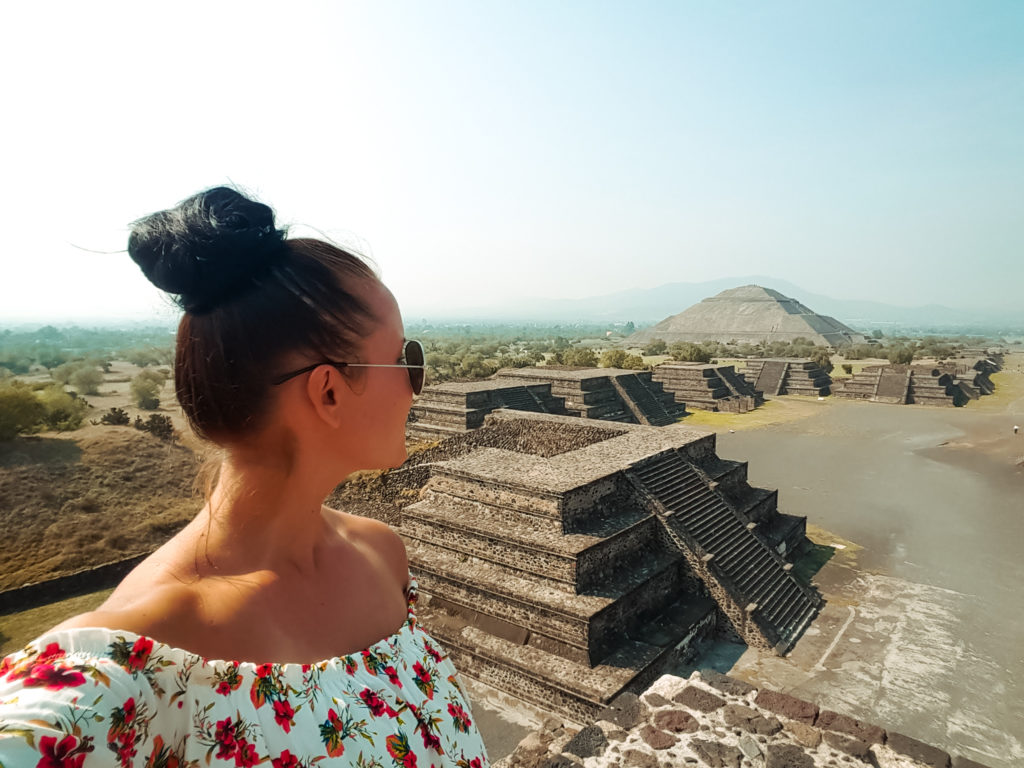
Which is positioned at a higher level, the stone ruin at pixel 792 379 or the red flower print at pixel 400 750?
the red flower print at pixel 400 750

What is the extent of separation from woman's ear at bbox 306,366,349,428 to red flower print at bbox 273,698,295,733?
60cm

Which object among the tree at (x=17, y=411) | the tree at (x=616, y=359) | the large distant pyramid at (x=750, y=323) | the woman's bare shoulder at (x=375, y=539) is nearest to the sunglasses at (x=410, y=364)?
the woman's bare shoulder at (x=375, y=539)

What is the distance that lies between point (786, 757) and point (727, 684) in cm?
75

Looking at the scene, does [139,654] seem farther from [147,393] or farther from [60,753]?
[147,393]

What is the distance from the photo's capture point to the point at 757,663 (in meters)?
8.00

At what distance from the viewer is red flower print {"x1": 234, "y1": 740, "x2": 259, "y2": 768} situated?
1.06 metres

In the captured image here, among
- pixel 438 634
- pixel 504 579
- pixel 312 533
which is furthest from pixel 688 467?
pixel 312 533

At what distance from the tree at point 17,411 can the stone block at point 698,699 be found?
15.1 meters

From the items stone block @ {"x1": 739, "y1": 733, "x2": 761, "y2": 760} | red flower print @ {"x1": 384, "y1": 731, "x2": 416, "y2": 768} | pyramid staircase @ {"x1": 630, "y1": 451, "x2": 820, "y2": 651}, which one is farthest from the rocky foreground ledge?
pyramid staircase @ {"x1": 630, "y1": 451, "x2": 820, "y2": 651}

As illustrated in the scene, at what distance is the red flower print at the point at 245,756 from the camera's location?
3.48 feet

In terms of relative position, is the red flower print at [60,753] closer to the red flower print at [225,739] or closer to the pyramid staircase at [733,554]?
the red flower print at [225,739]

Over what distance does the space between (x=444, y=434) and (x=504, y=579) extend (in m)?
9.60

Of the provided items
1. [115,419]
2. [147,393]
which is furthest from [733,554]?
[147,393]

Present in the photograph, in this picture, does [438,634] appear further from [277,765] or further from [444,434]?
[444,434]
